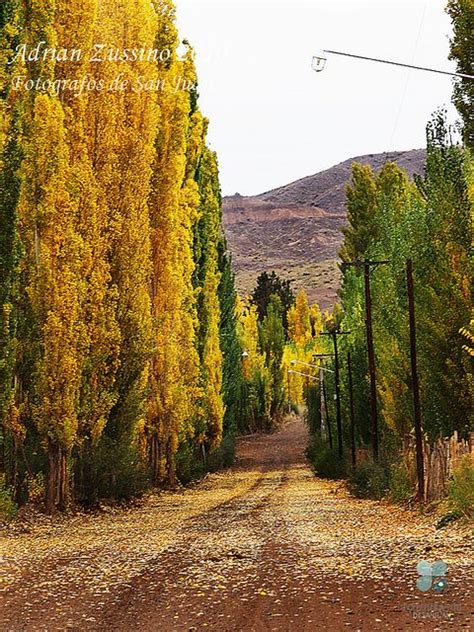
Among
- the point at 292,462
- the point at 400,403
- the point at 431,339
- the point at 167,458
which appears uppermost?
Answer: the point at 431,339

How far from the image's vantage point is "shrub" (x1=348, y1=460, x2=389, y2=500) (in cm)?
2616

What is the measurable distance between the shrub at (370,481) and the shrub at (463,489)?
9.43 m

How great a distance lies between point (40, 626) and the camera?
8297 millimetres

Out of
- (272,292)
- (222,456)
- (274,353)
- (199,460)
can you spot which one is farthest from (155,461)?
(272,292)

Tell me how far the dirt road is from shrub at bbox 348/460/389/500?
205 inches

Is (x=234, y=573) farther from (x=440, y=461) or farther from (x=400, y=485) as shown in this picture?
(x=400, y=485)

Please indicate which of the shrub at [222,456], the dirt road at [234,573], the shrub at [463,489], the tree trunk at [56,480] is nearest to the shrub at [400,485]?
the dirt road at [234,573]

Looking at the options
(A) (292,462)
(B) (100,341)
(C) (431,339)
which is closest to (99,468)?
(B) (100,341)

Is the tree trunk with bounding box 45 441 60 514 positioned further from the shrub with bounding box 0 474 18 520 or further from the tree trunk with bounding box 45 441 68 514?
the shrub with bounding box 0 474 18 520

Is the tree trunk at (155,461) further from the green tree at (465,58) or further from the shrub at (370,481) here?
the green tree at (465,58)

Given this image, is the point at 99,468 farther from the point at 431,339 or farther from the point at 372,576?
the point at 372,576

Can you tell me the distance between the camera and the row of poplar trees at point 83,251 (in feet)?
63.3

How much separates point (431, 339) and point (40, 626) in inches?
591

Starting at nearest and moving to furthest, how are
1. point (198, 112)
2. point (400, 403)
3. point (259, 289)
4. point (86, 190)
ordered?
point (86, 190)
point (400, 403)
point (198, 112)
point (259, 289)
